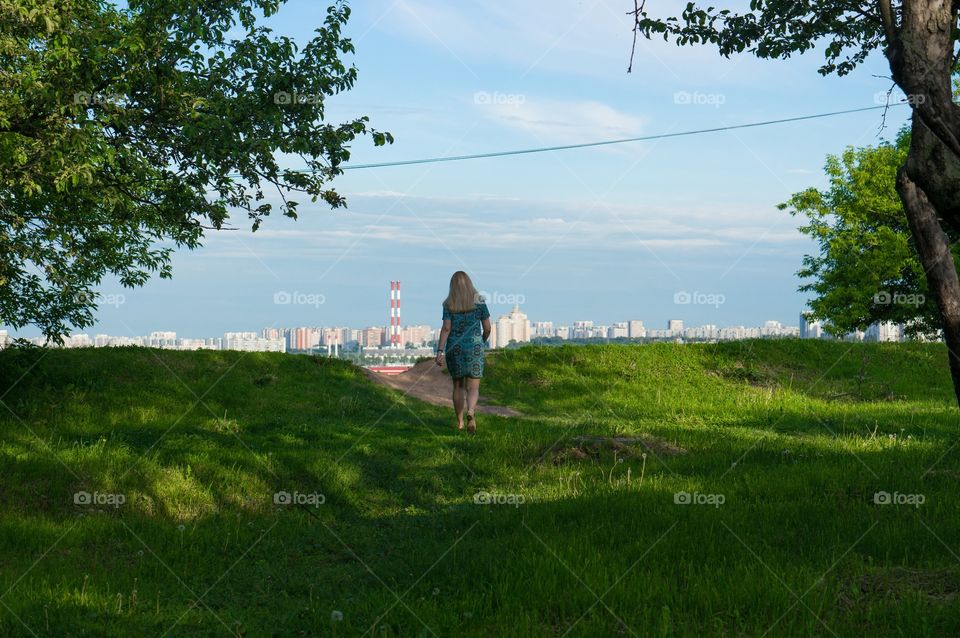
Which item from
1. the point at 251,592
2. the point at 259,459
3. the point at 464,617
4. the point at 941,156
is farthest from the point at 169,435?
the point at 941,156

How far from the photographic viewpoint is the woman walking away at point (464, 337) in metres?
14.9

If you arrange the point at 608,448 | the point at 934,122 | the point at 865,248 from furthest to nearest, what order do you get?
1. the point at 865,248
2. the point at 608,448
3. the point at 934,122

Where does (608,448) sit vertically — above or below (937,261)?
below

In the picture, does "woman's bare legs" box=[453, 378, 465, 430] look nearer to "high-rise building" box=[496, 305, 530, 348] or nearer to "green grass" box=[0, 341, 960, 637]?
"green grass" box=[0, 341, 960, 637]

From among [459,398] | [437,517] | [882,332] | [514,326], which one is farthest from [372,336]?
[437,517]

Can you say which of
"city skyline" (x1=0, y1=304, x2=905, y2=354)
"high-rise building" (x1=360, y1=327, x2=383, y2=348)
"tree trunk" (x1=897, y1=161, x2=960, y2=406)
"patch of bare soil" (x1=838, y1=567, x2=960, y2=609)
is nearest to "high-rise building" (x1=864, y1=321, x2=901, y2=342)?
"city skyline" (x1=0, y1=304, x2=905, y2=354)

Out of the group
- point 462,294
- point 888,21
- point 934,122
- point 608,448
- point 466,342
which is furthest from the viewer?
point 462,294

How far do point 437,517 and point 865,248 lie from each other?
127ft

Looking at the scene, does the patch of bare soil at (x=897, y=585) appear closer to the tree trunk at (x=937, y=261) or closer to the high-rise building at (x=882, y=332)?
the tree trunk at (x=937, y=261)

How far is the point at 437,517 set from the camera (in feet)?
31.2

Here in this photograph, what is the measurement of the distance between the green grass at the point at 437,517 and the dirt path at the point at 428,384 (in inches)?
49.9

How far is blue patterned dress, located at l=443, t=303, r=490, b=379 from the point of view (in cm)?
1492

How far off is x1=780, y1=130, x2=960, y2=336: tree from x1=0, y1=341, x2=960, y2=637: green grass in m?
→ 23.7

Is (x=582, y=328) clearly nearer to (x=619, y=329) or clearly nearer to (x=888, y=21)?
(x=619, y=329)
